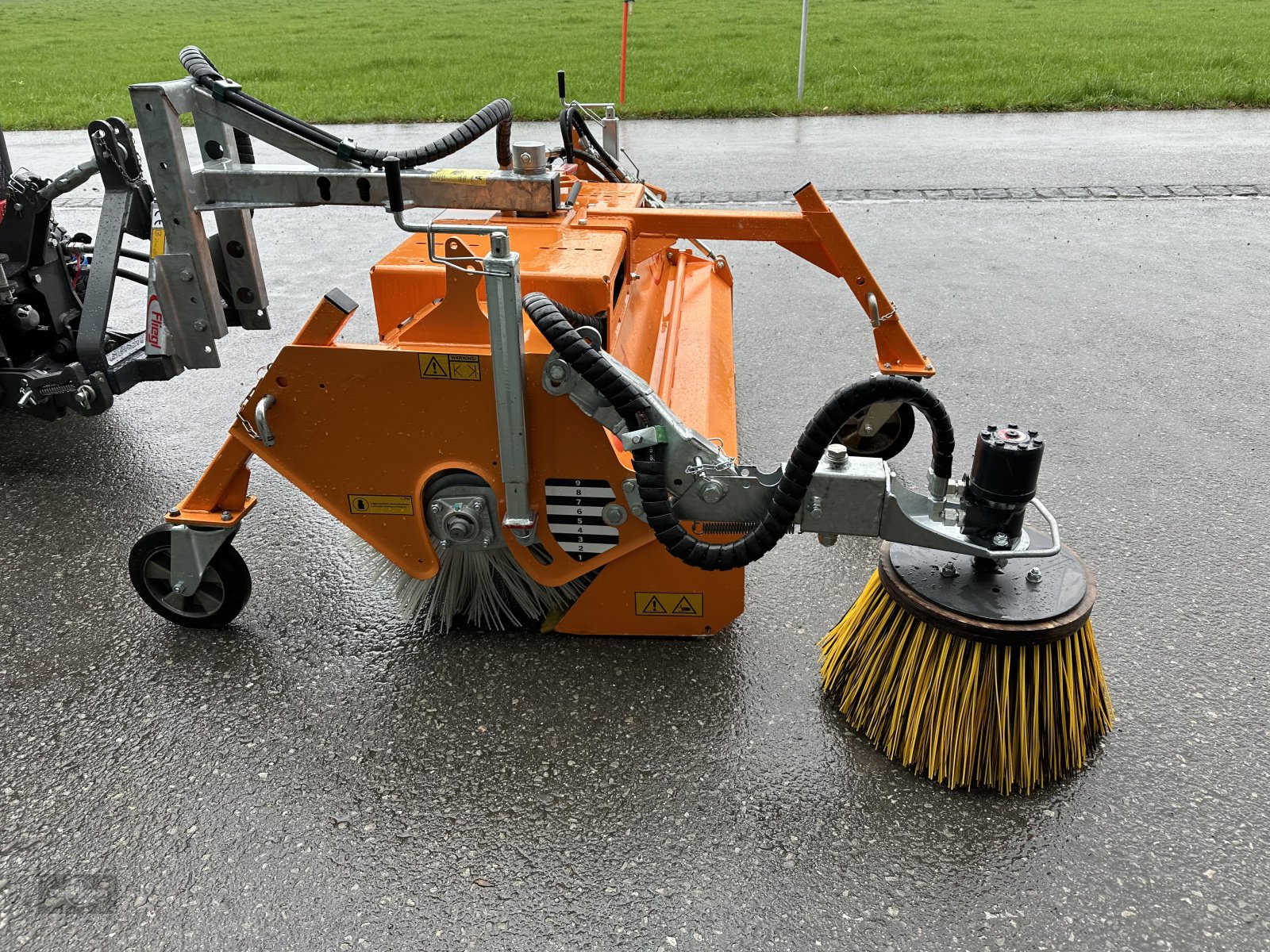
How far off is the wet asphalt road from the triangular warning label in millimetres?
840

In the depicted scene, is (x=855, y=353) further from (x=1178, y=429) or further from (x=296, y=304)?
(x=296, y=304)

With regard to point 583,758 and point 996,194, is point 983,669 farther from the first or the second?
point 996,194

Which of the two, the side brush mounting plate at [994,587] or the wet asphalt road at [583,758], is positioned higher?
the side brush mounting plate at [994,587]

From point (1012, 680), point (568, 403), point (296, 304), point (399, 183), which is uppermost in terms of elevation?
point (399, 183)

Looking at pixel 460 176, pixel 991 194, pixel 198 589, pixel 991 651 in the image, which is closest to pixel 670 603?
pixel 991 651

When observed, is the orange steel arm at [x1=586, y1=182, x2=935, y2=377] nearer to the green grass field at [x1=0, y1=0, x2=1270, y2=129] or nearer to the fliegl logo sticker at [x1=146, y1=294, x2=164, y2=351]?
the fliegl logo sticker at [x1=146, y1=294, x2=164, y2=351]

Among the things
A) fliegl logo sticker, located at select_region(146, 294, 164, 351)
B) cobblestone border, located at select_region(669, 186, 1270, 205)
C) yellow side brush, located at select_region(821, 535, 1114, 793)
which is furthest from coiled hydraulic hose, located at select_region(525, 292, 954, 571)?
cobblestone border, located at select_region(669, 186, 1270, 205)

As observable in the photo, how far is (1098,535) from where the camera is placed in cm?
329

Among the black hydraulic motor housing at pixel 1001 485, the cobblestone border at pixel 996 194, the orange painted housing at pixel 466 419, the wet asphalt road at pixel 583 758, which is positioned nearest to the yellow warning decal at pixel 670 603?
the orange painted housing at pixel 466 419

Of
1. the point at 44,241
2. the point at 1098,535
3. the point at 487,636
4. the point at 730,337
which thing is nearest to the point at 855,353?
the point at 730,337

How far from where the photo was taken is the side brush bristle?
216cm

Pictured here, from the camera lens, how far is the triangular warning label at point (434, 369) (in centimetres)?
233

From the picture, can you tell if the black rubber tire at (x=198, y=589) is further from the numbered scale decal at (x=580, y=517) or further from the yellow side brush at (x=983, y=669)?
the yellow side brush at (x=983, y=669)

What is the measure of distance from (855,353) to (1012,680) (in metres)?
2.85
